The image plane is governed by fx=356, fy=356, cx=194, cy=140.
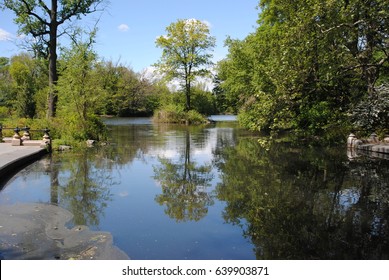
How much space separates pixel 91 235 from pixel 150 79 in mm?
70475

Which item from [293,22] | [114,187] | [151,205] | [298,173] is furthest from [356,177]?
[114,187]

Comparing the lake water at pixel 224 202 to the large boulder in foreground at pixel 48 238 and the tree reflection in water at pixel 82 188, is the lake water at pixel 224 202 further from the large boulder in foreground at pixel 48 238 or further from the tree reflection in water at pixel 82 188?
the large boulder in foreground at pixel 48 238

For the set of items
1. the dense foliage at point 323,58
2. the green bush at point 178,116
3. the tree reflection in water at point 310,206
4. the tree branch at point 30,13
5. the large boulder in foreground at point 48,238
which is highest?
the tree branch at point 30,13

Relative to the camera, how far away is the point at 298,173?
1278 cm

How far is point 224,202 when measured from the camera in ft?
30.2

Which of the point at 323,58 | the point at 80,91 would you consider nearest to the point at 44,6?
the point at 80,91

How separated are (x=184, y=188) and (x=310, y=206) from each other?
381cm

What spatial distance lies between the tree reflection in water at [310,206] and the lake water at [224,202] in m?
0.03

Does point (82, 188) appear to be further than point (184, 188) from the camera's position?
No

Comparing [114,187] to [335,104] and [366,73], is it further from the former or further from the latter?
[366,73]

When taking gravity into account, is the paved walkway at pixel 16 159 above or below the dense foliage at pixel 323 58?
below

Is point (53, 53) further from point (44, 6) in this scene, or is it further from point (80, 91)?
point (80, 91)

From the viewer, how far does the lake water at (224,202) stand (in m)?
6.21

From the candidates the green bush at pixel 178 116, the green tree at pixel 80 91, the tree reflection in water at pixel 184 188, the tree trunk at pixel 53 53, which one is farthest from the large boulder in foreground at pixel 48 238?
the green bush at pixel 178 116
